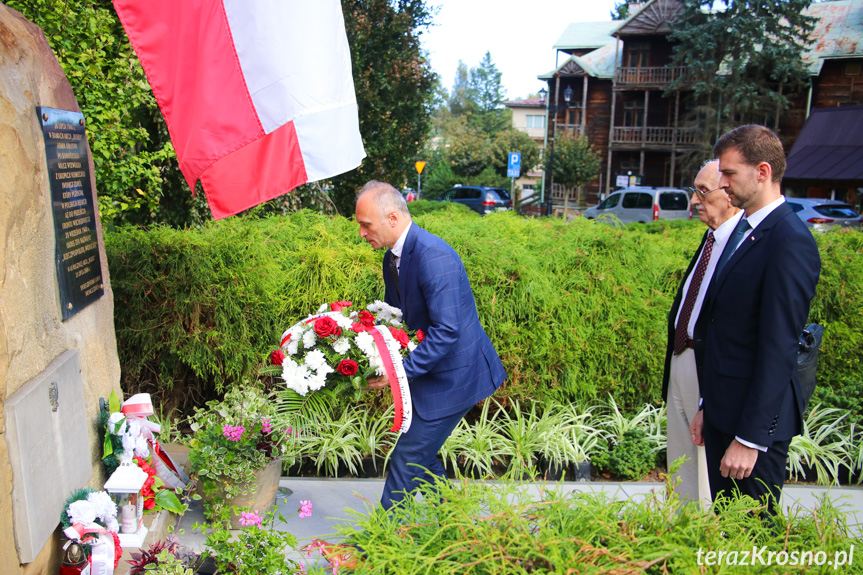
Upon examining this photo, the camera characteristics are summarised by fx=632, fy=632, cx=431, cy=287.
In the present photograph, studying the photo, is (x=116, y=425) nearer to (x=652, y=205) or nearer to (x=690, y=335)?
(x=690, y=335)

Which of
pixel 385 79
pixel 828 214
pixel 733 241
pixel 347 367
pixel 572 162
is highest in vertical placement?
pixel 385 79

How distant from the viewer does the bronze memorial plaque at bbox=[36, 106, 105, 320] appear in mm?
2850

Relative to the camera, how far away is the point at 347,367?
9.52 ft

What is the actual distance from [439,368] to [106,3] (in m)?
4.33

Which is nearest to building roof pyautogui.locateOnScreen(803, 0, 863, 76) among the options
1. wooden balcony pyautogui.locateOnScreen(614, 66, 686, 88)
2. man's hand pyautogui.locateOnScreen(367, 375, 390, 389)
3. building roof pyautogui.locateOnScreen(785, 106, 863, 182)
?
building roof pyautogui.locateOnScreen(785, 106, 863, 182)

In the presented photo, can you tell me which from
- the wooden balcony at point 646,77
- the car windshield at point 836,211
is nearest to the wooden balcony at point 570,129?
the wooden balcony at point 646,77

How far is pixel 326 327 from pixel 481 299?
210 centimetres

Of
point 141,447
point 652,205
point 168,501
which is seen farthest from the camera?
point 652,205

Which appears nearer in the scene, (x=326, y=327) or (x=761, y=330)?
(x=761, y=330)

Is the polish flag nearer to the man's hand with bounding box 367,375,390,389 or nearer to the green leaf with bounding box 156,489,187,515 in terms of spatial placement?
the man's hand with bounding box 367,375,390,389

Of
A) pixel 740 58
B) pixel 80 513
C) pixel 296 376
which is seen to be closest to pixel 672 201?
pixel 740 58

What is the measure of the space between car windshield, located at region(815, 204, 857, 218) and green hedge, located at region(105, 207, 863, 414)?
50.0ft

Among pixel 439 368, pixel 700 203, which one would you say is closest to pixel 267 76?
pixel 439 368

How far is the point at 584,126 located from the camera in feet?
123
